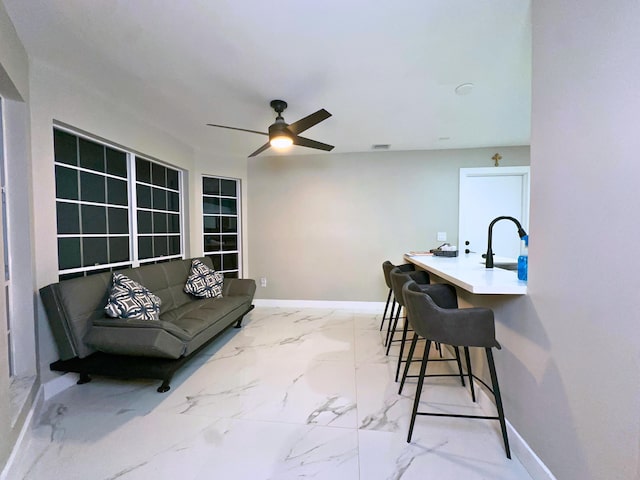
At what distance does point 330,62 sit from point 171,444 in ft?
8.86

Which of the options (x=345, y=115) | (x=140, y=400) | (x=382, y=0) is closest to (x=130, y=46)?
(x=382, y=0)

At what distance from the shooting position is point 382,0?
139 centimetres

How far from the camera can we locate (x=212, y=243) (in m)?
4.09

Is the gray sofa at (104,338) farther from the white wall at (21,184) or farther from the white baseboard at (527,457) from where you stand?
the white baseboard at (527,457)

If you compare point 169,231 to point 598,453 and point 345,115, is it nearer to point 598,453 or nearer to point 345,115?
point 345,115

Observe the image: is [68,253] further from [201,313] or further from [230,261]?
[230,261]

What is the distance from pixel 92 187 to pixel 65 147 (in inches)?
15.0

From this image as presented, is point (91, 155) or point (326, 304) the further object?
point (326, 304)

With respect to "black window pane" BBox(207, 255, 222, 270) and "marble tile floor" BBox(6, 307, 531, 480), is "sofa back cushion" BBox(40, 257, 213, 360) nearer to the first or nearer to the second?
"marble tile floor" BBox(6, 307, 531, 480)

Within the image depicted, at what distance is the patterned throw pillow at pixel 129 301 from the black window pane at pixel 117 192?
85 cm

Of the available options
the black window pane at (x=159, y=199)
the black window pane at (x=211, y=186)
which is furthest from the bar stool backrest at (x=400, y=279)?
the black window pane at (x=211, y=186)

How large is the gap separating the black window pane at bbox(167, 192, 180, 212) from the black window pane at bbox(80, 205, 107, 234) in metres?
0.96

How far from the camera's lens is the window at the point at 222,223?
402 centimetres

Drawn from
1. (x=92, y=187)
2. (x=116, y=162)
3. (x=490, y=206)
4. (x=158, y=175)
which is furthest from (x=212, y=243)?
(x=490, y=206)
